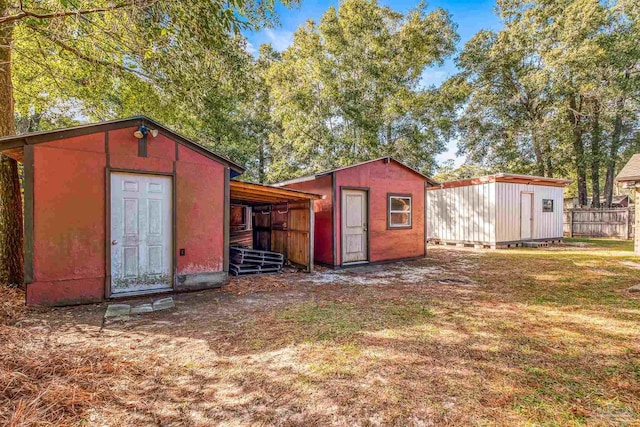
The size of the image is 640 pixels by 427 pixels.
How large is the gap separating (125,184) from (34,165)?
3.78 feet

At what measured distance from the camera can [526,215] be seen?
41.3ft

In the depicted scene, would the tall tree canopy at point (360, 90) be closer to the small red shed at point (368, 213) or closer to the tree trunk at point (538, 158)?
the tree trunk at point (538, 158)

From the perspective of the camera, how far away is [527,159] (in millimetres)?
19953

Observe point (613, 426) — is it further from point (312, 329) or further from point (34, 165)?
point (34, 165)

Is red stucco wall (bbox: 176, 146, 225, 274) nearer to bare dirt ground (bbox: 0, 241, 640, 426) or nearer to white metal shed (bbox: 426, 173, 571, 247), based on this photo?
bare dirt ground (bbox: 0, 241, 640, 426)

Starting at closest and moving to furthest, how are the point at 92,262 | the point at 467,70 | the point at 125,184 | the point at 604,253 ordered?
the point at 92,262 → the point at 125,184 → the point at 604,253 → the point at 467,70

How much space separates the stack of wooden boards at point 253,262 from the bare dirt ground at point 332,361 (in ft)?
6.30

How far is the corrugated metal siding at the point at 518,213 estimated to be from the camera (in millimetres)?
11758

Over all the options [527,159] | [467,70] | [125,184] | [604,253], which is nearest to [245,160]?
[125,184]

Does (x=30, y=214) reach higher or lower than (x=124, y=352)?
higher

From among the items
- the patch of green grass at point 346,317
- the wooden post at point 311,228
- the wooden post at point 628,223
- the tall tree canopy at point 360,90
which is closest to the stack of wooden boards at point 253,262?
the wooden post at point 311,228

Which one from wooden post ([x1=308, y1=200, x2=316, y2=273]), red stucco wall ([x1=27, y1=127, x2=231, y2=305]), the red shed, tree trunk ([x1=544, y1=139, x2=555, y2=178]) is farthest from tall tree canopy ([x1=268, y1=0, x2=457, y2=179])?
red stucco wall ([x1=27, y1=127, x2=231, y2=305])

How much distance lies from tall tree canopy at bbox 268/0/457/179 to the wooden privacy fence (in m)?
8.00

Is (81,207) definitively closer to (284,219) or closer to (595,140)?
(284,219)
